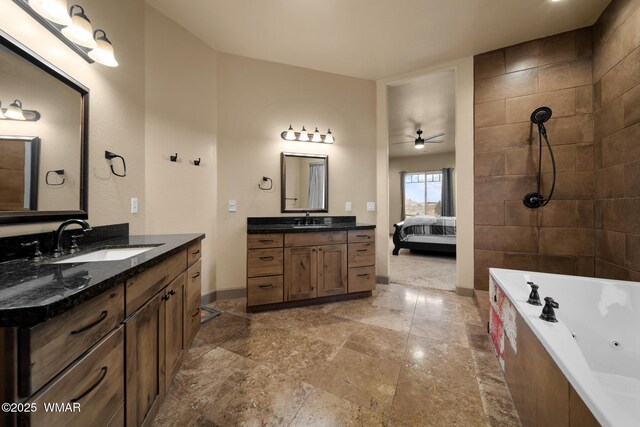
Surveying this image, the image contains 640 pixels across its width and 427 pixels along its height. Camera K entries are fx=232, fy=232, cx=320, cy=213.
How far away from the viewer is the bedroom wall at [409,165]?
757 cm

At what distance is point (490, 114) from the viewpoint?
266cm

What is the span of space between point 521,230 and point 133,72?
161 inches

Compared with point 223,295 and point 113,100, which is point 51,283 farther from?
point 223,295

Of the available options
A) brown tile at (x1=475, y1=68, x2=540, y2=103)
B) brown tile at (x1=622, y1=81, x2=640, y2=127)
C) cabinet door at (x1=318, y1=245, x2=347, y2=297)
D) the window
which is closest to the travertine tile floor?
cabinet door at (x1=318, y1=245, x2=347, y2=297)

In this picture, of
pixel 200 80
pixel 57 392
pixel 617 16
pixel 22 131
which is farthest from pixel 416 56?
pixel 57 392

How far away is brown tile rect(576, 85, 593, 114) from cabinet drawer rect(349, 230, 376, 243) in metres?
2.39

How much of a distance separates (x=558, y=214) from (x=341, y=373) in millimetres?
2715

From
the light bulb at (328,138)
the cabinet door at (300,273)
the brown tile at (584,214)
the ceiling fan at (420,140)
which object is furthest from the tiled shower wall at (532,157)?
the ceiling fan at (420,140)

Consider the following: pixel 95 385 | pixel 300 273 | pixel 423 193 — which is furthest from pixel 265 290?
pixel 423 193

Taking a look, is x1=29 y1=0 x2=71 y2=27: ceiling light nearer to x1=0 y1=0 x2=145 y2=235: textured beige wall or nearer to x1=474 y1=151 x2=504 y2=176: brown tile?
x1=0 y1=0 x2=145 y2=235: textured beige wall

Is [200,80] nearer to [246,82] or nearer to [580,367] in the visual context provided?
[246,82]

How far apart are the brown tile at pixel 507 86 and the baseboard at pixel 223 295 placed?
3611 mm

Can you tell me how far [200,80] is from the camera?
2.53 metres

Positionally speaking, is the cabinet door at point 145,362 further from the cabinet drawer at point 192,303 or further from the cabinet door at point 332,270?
the cabinet door at point 332,270
